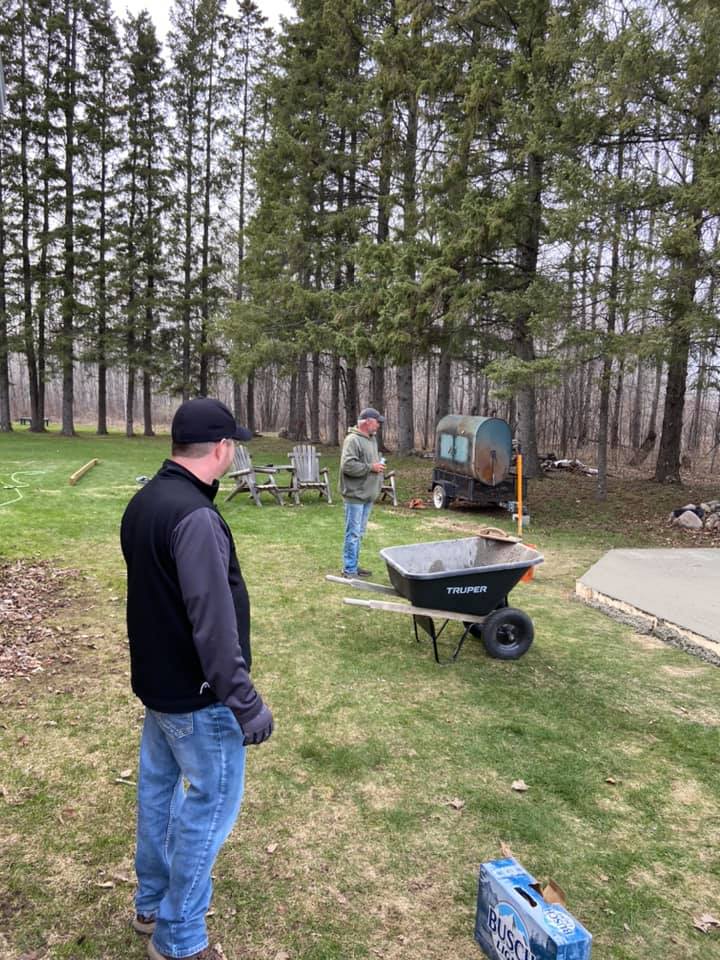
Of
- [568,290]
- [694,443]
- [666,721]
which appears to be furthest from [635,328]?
Result: [694,443]

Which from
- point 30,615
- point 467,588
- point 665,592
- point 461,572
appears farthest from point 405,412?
point 461,572

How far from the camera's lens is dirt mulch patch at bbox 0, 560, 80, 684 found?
15.1ft

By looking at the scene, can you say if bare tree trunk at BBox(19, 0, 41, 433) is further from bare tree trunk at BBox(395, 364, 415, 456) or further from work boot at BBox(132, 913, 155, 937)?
work boot at BBox(132, 913, 155, 937)

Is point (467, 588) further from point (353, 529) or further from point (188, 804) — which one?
point (188, 804)

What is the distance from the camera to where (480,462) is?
36.5 feet

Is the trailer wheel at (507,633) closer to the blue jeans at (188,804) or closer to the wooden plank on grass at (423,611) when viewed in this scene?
the wooden plank on grass at (423,611)

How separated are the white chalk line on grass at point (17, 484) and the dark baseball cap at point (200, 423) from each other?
32.6 feet

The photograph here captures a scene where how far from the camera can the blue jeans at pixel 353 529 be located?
6.65 m

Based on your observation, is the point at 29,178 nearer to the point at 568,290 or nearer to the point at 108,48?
the point at 108,48

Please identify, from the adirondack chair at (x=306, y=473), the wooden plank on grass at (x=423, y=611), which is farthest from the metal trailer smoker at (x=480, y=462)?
the wooden plank on grass at (x=423, y=611)

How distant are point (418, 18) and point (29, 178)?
2037cm

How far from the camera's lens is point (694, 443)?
→ 80.6ft

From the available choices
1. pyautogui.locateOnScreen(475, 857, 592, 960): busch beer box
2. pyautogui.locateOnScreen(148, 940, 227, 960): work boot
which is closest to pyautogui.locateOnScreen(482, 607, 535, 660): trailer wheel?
pyautogui.locateOnScreen(475, 857, 592, 960): busch beer box

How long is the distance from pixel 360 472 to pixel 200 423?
178 inches
